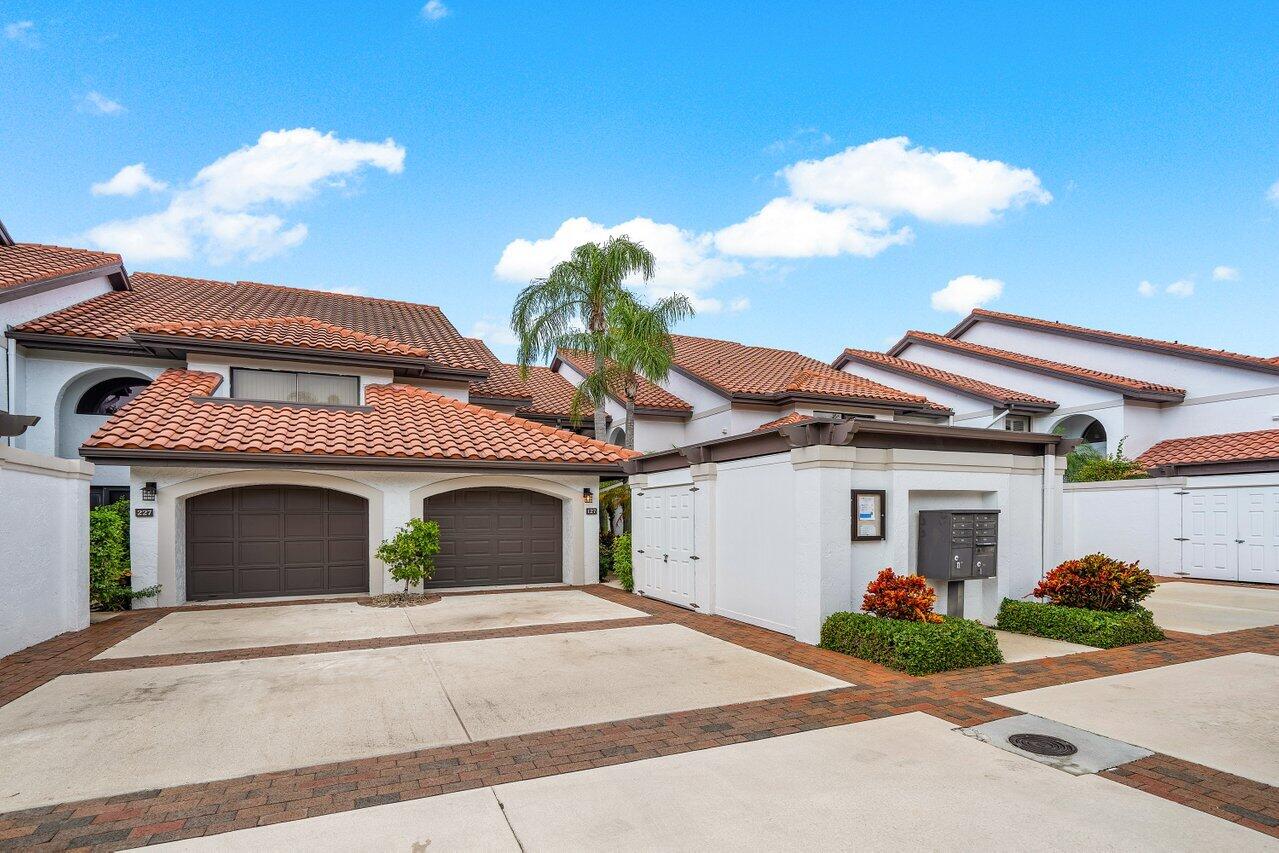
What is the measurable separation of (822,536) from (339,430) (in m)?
10.4

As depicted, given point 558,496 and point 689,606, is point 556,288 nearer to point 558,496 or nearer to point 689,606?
point 558,496

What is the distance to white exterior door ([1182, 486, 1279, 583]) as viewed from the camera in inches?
615

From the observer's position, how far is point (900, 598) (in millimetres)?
8609

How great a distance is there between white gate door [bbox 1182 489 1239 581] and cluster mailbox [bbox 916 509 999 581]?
441 inches

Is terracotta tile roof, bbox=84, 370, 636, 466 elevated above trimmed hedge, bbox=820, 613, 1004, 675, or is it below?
above

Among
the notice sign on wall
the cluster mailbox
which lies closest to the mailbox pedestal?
the cluster mailbox

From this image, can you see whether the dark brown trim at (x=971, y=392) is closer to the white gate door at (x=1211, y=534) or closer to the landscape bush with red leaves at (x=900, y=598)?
the white gate door at (x=1211, y=534)

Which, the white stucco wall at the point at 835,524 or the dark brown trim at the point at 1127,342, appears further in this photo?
the dark brown trim at the point at 1127,342

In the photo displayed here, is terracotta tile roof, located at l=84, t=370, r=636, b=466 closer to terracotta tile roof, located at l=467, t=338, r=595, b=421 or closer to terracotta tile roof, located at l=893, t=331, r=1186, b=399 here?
terracotta tile roof, located at l=467, t=338, r=595, b=421

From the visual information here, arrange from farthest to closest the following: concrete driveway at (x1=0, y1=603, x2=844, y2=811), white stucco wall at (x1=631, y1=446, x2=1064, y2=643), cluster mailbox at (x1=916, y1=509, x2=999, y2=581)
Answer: cluster mailbox at (x1=916, y1=509, x2=999, y2=581) < white stucco wall at (x1=631, y1=446, x2=1064, y2=643) < concrete driveway at (x1=0, y1=603, x2=844, y2=811)

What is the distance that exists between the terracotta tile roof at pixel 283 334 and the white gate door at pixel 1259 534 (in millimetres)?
20472

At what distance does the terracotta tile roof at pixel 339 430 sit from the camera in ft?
40.9

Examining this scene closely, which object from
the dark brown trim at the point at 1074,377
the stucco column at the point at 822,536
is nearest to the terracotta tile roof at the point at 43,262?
the stucco column at the point at 822,536

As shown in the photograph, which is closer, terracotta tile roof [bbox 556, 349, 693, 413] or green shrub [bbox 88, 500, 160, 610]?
green shrub [bbox 88, 500, 160, 610]
